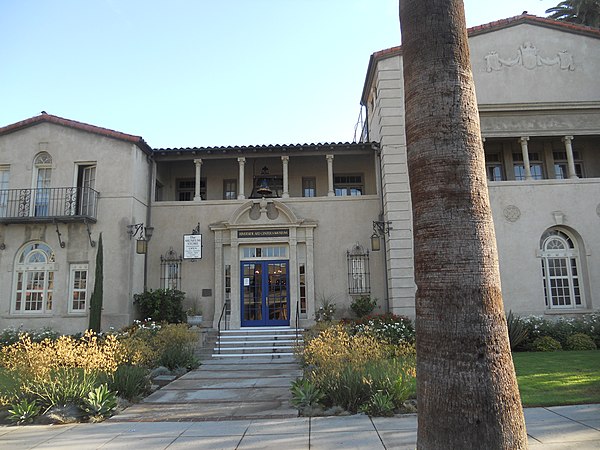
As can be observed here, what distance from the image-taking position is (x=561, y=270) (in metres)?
16.1

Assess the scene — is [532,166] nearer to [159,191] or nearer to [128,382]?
[159,191]

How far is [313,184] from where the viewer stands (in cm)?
1831

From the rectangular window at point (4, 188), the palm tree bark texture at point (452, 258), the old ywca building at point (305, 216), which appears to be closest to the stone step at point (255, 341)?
the old ywca building at point (305, 216)

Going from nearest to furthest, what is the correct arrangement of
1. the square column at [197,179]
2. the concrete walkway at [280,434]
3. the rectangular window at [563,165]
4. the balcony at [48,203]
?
the concrete walkway at [280,434], the balcony at [48,203], the square column at [197,179], the rectangular window at [563,165]

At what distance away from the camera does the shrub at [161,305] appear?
50.2 feet

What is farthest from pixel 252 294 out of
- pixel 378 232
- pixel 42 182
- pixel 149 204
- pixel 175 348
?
pixel 42 182

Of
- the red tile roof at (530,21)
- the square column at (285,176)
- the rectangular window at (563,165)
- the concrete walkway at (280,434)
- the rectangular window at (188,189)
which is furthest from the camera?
the rectangular window at (188,189)

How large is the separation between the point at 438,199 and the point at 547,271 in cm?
1460

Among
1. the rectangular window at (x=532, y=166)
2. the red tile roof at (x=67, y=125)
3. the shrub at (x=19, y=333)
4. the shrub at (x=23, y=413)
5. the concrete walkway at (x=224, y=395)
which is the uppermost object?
the red tile roof at (x=67, y=125)

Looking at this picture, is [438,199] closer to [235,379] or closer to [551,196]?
[235,379]

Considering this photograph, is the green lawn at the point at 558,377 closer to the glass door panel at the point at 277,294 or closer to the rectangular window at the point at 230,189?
the glass door panel at the point at 277,294

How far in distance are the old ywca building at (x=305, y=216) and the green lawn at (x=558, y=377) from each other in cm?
343

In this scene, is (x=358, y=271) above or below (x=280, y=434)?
above

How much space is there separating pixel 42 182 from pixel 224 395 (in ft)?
38.6
